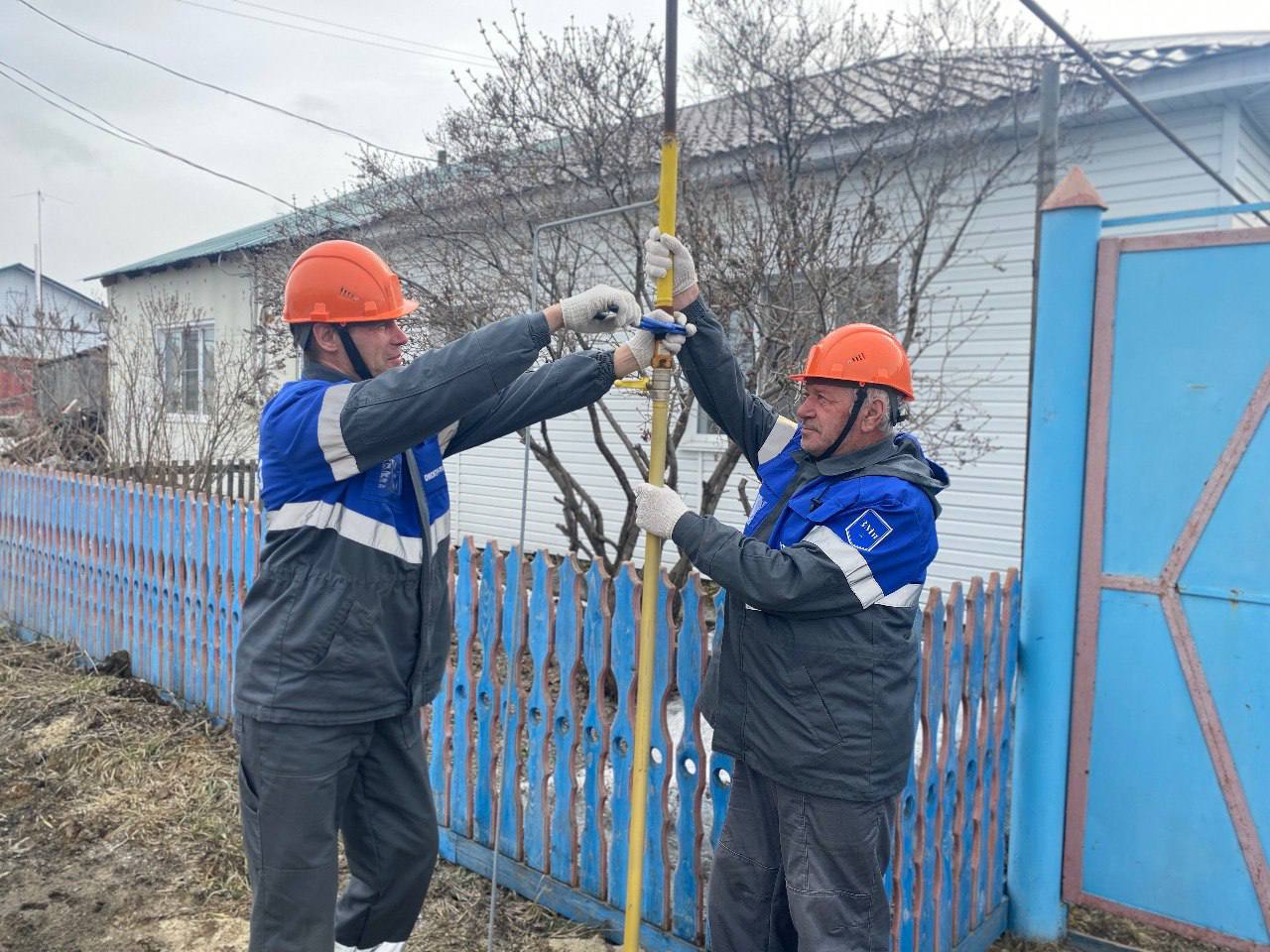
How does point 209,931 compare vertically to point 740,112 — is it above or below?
below

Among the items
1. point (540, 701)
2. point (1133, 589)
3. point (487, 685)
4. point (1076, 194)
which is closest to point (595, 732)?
point (540, 701)

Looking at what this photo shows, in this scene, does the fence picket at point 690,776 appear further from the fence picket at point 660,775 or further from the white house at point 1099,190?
the white house at point 1099,190

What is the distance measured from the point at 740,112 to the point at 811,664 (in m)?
5.23

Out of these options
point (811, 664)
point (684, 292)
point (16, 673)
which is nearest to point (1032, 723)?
point (811, 664)

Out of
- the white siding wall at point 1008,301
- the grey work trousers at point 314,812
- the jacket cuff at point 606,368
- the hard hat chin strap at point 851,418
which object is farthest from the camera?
the white siding wall at point 1008,301

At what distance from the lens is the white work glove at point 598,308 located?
278 cm

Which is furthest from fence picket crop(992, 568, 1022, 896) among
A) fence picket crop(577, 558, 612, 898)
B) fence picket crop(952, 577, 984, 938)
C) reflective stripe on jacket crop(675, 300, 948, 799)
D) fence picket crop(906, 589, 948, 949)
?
fence picket crop(577, 558, 612, 898)

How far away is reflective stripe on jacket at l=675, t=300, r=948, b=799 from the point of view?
2514mm

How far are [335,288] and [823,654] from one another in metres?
1.68

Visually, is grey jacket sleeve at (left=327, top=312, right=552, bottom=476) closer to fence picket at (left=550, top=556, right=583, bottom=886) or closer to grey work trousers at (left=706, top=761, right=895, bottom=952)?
fence picket at (left=550, top=556, right=583, bottom=886)

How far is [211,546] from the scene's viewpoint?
18.5ft

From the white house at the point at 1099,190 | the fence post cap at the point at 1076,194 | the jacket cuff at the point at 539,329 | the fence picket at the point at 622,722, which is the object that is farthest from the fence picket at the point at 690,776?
the white house at the point at 1099,190

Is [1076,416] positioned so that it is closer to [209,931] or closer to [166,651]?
[209,931]

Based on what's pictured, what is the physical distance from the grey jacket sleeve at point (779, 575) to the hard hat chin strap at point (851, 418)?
1.13 feet
